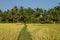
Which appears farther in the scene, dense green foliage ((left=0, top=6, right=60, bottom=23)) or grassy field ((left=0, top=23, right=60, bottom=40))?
dense green foliage ((left=0, top=6, right=60, bottom=23))

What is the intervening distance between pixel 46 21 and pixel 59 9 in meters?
6.37

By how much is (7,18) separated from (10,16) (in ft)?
8.22

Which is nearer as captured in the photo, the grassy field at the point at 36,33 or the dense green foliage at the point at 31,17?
the grassy field at the point at 36,33

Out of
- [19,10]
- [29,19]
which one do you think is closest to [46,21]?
[29,19]

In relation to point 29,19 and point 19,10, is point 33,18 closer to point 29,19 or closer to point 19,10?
point 29,19

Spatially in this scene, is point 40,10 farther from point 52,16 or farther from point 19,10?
point 52,16

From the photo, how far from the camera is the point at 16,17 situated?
73.6 metres

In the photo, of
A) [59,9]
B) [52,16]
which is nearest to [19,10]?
[52,16]

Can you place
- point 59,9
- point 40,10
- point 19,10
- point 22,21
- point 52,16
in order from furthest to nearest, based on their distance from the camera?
point 40,10, point 19,10, point 22,21, point 52,16, point 59,9

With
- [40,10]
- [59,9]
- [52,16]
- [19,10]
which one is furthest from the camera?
[40,10]

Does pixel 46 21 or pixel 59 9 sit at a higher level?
pixel 59 9

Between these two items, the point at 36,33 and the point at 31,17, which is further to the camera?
the point at 31,17

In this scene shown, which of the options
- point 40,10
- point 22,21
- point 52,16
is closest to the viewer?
point 52,16

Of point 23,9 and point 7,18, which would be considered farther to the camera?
point 23,9
